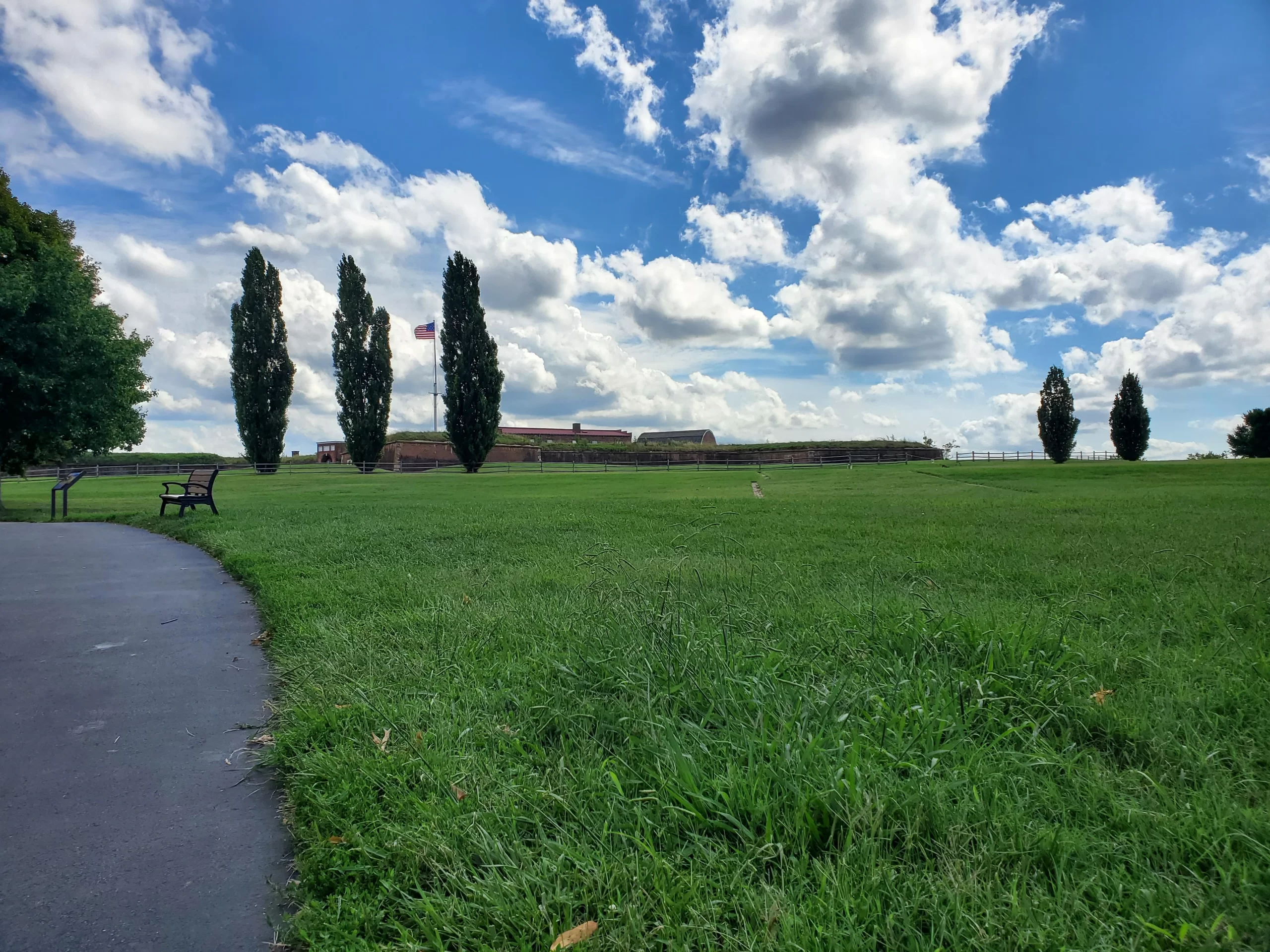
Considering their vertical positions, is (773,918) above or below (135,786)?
above

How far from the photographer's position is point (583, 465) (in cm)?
5794

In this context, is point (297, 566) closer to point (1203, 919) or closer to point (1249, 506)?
point (1203, 919)

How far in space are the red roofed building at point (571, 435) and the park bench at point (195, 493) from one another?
60220 mm

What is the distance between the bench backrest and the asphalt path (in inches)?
369

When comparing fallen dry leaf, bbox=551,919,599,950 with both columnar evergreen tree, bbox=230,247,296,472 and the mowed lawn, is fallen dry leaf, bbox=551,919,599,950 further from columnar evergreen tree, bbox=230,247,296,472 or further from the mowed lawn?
columnar evergreen tree, bbox=230,247,296,472

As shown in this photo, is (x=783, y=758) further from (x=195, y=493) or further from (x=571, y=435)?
(x=571, y=435)

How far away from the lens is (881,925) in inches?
71.4

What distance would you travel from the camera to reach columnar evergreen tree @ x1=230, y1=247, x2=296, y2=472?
140ft

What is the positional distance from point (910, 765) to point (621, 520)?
9583 millimetres

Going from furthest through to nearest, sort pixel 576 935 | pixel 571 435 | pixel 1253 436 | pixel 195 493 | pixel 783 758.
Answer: pixel 571 435 < pixel 1253 436 < pixel 195 493 < pixel 783 758 < pixel 576 935

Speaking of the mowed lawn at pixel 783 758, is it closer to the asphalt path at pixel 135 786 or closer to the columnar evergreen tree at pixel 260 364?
the asphalt path at pixel 135 786

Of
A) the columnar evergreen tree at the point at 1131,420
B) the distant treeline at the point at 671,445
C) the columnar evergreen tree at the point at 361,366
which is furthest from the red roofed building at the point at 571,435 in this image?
the columnar evergreen tree at the point at 1131,420

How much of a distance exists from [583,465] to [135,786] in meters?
55.1

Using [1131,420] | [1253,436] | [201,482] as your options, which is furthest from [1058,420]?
[201,482]
